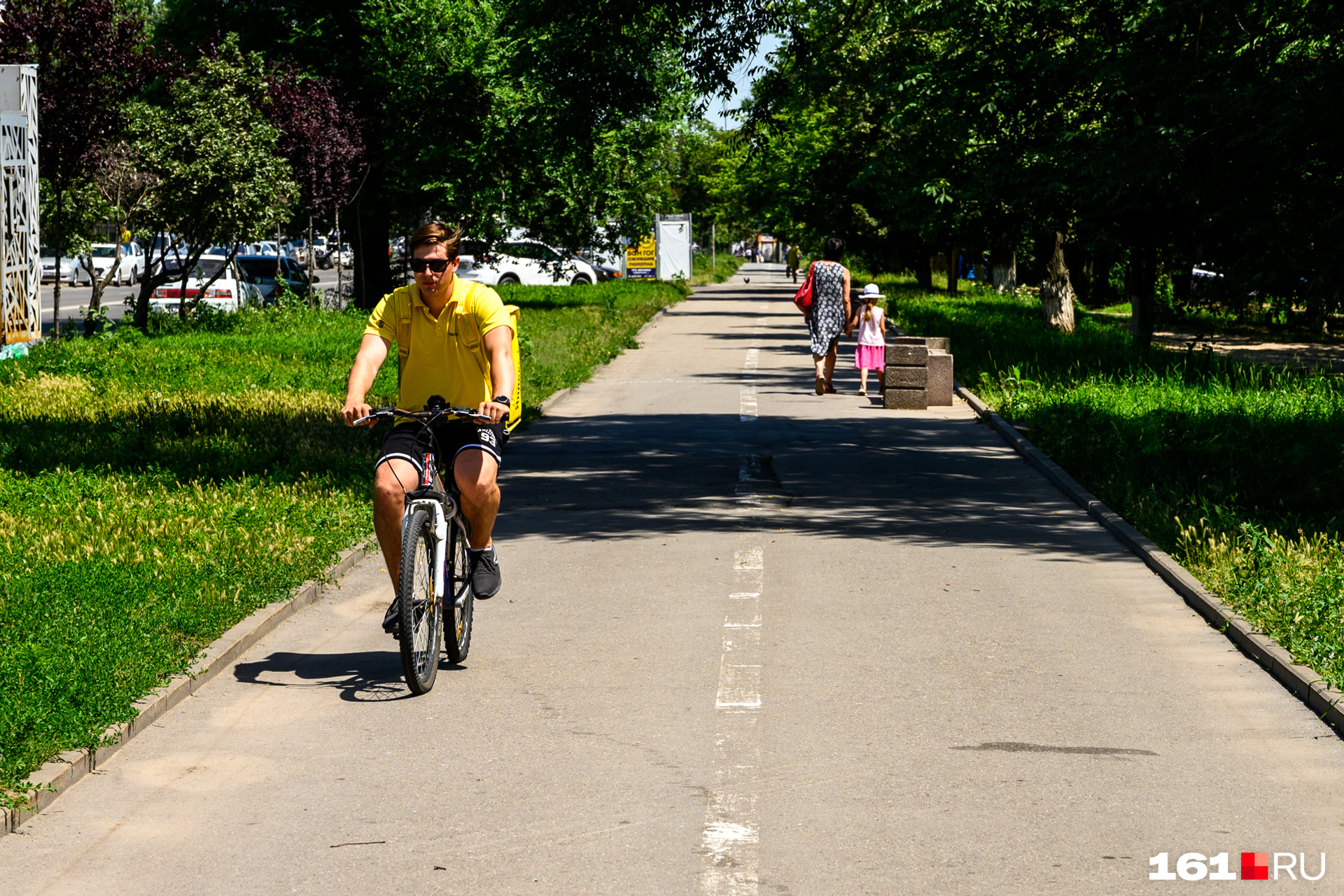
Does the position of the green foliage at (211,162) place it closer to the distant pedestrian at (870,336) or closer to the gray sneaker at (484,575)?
the distant pedestrian at (870,336)

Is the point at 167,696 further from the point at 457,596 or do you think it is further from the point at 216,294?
the point at 216,294

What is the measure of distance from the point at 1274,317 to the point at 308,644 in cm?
963

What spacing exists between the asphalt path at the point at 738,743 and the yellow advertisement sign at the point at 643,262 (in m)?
57.2

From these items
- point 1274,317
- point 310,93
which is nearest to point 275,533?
point 1274,317

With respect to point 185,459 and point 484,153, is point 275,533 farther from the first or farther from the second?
point 484,153

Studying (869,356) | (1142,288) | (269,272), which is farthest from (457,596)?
(269,272)

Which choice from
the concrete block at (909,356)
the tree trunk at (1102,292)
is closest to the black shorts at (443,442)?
the concrete block at (909,356)

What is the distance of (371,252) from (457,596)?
30578 millimetres

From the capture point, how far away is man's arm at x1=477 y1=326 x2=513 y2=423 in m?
6.16

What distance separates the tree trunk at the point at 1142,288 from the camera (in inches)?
864

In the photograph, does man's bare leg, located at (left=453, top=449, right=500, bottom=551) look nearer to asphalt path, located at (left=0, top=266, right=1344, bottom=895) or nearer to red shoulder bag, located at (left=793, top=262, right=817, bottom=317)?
asphalt path, located at (left=0, top=266, right=1344, bottom=895)

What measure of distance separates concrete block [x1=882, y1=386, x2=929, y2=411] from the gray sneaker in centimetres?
1225

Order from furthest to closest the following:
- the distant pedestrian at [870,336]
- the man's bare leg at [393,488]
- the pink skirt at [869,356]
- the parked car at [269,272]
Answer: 1. the parked car at [269,272]
2. the pink skirt at [869,356]
3. the distant pedestrian at [870,336]
4. the man's bare leg at [393,488]

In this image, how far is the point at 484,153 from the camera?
33.1 meters
